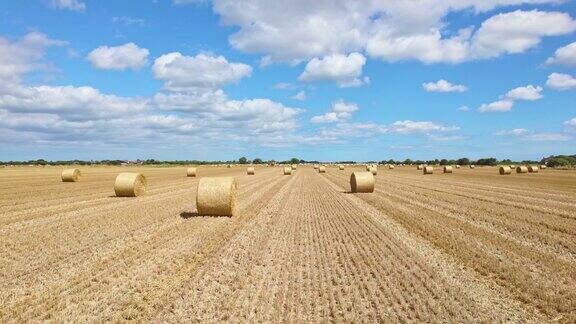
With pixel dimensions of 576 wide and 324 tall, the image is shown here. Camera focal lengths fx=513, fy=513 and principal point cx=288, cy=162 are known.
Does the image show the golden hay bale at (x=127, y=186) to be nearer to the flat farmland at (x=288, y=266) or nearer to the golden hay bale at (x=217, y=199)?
the flat farmland at (x=288, y=266)

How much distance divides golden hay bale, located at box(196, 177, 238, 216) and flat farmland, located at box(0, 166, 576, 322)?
0.42 meters

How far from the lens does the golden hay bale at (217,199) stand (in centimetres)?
1853

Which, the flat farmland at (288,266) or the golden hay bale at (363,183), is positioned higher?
the golden hay bale at (363,183)

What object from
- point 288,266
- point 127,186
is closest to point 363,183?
point 127,186

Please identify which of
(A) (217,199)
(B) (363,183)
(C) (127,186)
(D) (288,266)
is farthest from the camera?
(B) (363,183)

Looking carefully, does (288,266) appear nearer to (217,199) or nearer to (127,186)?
(217,199)

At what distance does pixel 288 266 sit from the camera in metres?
10.7

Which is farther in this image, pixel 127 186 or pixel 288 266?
pixel 127 186

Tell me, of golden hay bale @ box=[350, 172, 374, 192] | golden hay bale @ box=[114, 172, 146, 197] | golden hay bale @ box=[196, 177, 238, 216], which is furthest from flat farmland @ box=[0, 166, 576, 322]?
golden hay bale @ box=[350, 172, 374, 192]

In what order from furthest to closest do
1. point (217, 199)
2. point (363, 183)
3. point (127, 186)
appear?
point (363, 183) → point (127, 186) → point (217, 199)

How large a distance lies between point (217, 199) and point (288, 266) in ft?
27.2

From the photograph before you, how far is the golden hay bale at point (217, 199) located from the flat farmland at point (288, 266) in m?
0.42

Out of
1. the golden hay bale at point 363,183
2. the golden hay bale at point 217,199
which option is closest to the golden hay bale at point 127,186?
the golden hay bale at point 217,199

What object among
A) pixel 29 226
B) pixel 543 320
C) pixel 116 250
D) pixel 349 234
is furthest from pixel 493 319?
pixel 29 226
